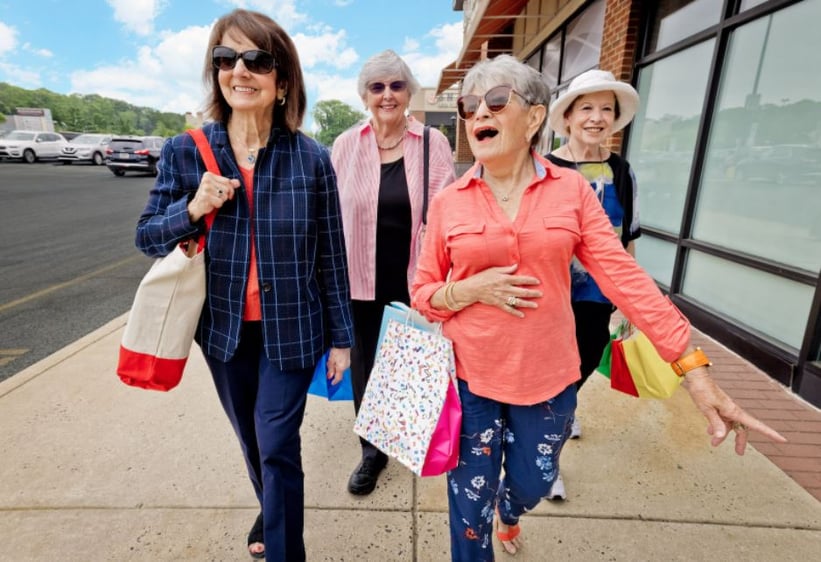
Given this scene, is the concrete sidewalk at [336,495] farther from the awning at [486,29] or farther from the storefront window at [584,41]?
the awning at [486,29]

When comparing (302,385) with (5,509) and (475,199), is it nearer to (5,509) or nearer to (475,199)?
(475,199)

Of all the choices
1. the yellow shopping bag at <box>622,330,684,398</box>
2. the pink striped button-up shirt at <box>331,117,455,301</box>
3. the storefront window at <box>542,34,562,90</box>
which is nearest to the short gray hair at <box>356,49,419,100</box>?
the pink striped button-up shirt at <box>331,117,455,301</box>

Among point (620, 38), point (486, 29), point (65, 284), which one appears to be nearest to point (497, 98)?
point (620, 38)

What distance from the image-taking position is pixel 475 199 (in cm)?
155

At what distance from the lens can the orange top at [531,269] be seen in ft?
4.79

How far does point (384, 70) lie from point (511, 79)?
96cm

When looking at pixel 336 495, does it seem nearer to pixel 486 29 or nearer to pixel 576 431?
pixel 576 431

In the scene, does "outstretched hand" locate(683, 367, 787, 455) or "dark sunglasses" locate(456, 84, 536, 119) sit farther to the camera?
"dark sunglasses" locate(456, 84, 536, 119)

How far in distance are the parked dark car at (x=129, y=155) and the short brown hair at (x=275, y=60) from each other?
70.9 feet

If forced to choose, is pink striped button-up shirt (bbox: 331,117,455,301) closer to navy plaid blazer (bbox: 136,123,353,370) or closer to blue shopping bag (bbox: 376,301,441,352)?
navy plaid blazer (bbox: 136,123,353,370)

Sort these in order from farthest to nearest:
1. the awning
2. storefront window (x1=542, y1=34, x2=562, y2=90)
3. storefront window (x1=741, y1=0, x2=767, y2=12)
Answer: the awning < storefront window (x1=542, y1=34, x2=562, y2=90) < storefront window (x1=741, y1=0, x2=767, y2=12)

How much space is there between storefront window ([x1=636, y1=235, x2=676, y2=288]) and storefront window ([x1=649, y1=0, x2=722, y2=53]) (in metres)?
2.05

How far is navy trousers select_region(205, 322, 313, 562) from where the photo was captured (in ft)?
5.51

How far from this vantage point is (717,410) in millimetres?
1251
